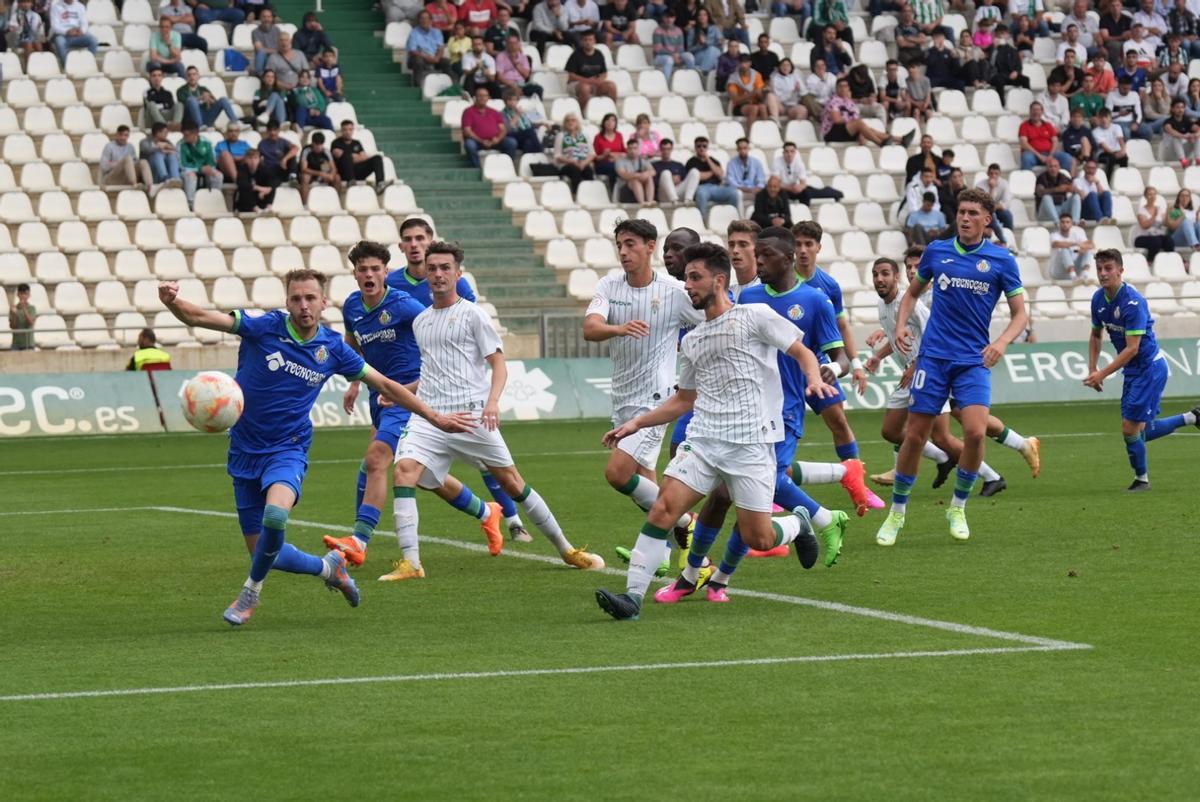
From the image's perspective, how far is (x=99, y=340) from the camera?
28.3 m

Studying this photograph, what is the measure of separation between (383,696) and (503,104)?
1080 inches

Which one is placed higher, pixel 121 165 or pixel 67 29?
pixel 67 29

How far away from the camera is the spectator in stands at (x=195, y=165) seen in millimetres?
30875

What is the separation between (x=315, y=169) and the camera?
3162 cm

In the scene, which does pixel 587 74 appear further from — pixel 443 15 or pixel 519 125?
pixel 443 15

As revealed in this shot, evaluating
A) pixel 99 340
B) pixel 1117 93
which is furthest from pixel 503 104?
pixel 1117 93

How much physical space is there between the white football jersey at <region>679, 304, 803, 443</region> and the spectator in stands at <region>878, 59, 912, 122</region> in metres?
27.8

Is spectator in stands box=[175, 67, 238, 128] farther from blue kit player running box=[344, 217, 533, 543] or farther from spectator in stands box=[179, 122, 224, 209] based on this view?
blue kit player running box=[344, 217, 533, 543]

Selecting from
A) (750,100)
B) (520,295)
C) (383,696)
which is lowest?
(520,295)

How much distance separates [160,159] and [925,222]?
12.8 metres

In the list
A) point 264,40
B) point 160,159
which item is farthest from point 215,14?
point 160,159

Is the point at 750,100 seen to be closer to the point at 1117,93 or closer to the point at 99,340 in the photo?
the point at 1117,93

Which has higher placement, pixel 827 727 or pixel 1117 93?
pixel 827 727

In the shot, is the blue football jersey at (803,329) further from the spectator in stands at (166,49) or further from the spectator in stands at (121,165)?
the spectator in stands at (166,49)
